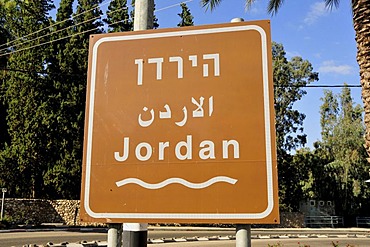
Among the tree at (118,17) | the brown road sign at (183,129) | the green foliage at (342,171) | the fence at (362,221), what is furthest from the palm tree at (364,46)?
the fence at (362,221)

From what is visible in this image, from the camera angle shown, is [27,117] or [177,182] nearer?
[177,182]

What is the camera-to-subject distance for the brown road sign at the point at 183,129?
1.85 meters

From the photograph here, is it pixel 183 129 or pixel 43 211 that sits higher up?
pixel 183 129

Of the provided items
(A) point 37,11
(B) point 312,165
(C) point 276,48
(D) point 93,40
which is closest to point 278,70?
(C) point 276,48

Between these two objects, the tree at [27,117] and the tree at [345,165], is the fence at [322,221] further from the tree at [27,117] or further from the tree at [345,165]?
the tree at [27,117]

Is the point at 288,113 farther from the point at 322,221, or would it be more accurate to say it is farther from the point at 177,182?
the point at 177,182

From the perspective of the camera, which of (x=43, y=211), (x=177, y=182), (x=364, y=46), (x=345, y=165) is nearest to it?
(x=177, y=182)

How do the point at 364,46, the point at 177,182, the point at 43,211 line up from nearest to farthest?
the point at 177,182 < the point at 364,46 < the point at 43,211

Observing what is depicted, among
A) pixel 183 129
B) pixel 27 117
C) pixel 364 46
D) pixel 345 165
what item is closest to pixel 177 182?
pixel 183 129

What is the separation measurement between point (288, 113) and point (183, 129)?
3450 cm

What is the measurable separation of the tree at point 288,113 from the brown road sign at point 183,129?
31.2m

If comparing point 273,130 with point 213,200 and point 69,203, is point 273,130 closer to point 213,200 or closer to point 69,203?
point 213,200

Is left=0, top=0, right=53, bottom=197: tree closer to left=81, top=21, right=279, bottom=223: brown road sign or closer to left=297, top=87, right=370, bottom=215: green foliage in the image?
left=297, top=87, right=370, bottom=215: green foliage

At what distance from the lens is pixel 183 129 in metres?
1.96
